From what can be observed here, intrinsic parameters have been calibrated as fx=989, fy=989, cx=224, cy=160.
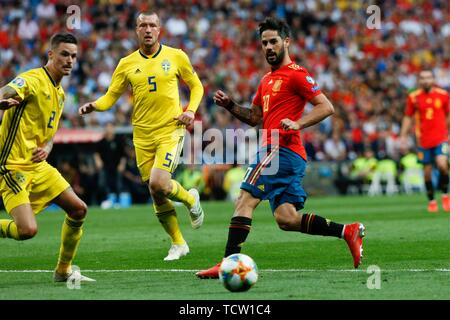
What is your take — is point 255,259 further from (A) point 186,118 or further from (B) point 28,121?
(B) point 28,121

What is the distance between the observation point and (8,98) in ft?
29.4

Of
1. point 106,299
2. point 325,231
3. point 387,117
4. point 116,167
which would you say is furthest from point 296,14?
point 106,299

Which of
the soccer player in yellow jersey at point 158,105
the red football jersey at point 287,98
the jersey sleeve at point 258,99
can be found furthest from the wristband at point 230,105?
the soccer player in yellow jersey at point 158,105

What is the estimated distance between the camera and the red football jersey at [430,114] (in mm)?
18984

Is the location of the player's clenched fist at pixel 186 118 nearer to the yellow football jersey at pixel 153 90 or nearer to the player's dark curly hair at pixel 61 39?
the yellow football jersey at pixel 153 90

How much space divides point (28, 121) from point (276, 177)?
8.01 ft

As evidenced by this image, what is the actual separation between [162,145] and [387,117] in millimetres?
20620

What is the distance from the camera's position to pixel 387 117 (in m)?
31.5

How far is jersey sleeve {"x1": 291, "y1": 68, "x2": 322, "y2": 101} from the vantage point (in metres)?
9.59

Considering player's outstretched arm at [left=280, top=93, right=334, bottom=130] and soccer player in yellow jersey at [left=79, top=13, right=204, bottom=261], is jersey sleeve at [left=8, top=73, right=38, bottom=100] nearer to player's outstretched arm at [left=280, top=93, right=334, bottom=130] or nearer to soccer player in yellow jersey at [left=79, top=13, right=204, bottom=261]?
soccer player in yellow jersey at [left=79, top=13, right=204, bottom=261]

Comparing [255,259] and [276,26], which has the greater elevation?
[276,26]

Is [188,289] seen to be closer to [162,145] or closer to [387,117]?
[162,145]

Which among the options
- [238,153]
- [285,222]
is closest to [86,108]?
[285,222]
